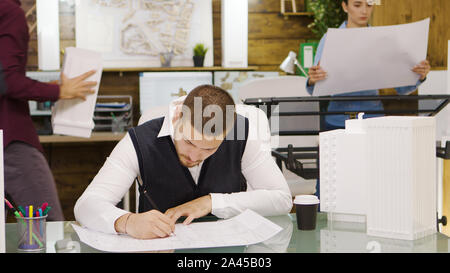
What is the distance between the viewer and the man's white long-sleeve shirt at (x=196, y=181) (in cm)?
144

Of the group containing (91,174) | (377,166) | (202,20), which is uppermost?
(202,20)

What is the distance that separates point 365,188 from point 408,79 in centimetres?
111

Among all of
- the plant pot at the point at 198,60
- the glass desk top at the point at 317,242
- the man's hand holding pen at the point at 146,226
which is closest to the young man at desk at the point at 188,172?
the man's hand holding pen at the point at 146,226

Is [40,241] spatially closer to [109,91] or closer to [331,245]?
[331,245]

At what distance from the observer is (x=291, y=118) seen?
2826mm

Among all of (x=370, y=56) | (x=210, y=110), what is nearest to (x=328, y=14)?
(x=370, y=56)

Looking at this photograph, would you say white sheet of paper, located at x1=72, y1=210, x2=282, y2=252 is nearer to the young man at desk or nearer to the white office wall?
the young man at desk

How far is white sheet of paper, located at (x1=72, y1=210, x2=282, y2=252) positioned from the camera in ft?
3.98

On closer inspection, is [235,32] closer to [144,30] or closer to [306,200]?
[144,30]

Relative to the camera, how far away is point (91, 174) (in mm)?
4672

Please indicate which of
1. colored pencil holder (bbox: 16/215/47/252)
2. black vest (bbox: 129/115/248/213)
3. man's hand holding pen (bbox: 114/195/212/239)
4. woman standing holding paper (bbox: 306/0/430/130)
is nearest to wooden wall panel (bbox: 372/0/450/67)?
woman standing holding paper (bbox: 306/0/430/130)

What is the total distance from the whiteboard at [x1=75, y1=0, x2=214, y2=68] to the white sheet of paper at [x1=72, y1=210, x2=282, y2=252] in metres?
3.45
